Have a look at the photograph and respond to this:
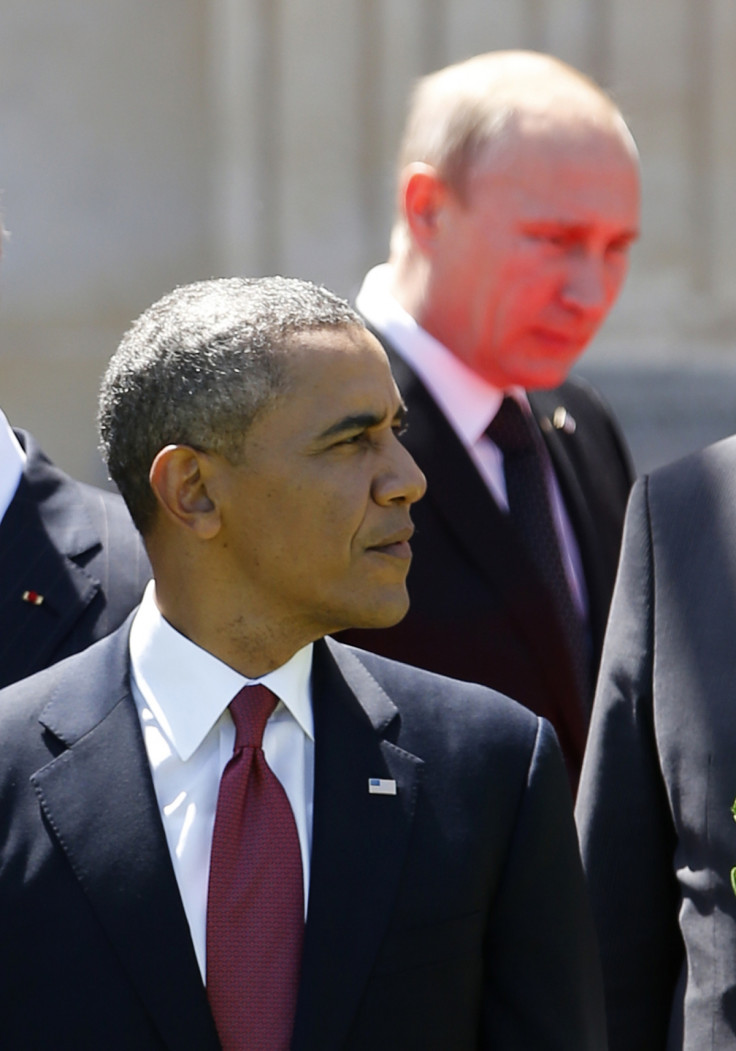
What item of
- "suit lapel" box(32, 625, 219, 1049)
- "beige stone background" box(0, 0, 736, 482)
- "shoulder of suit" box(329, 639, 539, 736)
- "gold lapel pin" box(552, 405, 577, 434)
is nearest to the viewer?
"suit lapel" box(32, 625, 219, 1049)

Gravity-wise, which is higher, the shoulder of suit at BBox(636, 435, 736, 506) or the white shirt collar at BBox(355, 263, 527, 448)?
the shoulder of suit at BBox(636, 435, 736, 506)

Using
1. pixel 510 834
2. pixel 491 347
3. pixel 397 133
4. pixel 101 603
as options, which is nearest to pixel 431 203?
pixel 491 347

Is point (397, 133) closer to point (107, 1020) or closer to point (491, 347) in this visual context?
point (491, 347)

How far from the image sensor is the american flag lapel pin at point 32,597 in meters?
3.01

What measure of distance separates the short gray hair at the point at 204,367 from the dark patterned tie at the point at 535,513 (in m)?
1.01

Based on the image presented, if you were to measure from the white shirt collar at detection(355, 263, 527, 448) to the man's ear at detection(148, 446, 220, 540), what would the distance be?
1086 millimetres

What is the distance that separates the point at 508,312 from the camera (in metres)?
3.60

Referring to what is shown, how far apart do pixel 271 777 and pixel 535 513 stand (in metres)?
1.26

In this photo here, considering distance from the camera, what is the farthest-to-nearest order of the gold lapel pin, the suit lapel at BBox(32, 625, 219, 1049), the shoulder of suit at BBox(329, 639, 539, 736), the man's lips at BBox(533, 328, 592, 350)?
the gold lapel pin
the man's lips at BBox(533, 328, 592, 350)
the shoulder of suit at BBox(329, 639, 539, 736)
the suit lapel at BBox(32, 625, 219, 1049)

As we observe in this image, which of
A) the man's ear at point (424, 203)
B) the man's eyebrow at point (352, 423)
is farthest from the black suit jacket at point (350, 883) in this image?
the man's ear at point (424, 203)

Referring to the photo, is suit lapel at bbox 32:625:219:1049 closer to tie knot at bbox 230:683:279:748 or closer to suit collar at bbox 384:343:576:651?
tie knot at bbox 230:683:279:748

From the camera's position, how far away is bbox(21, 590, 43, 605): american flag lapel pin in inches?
119

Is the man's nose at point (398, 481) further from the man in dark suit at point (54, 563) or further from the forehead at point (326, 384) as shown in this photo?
the man in dark suit at point (54, 563)

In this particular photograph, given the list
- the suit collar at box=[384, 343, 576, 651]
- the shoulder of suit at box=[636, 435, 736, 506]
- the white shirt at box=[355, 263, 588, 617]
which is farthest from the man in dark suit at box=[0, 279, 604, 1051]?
the white shirt at box=[355, 263, 588, 617]
